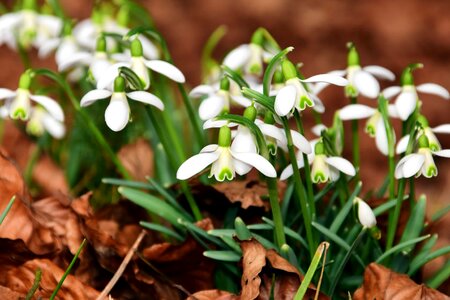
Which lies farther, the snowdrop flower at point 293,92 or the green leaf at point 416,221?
the green leaf at point 416,221

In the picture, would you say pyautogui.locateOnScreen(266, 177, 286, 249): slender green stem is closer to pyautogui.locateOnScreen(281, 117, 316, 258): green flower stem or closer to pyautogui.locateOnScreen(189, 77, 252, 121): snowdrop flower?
pyautogui.locateOnScreen(281, 117, 316, 258): green flower stem

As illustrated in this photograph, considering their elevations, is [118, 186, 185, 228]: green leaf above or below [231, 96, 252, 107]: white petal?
below

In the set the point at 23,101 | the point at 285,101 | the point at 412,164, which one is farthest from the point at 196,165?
the point at 23,101

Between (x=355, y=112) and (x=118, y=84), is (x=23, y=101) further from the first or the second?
(x=355, y=112)

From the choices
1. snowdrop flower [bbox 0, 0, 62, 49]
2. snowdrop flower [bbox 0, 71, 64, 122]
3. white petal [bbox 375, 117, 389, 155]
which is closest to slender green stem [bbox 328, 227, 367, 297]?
white petal [bbox 375, 117, 389, 155]

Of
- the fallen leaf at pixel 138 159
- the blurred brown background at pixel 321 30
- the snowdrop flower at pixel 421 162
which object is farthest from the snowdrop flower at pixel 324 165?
the blurred brown background at pixel 321 30

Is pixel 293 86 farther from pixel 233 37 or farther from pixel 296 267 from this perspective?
pixel 233 37

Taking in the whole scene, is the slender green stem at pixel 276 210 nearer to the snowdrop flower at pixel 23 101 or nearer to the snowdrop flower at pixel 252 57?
the snowdrop flower at pixel 252 57
